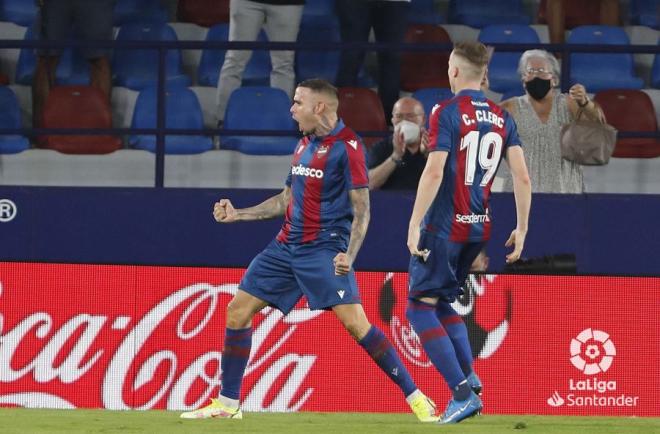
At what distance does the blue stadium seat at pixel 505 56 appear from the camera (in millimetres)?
12180

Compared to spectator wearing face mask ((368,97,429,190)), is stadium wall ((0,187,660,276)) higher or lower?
lower

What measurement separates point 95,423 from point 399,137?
297 cm

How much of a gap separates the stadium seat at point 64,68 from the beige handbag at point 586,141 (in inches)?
164

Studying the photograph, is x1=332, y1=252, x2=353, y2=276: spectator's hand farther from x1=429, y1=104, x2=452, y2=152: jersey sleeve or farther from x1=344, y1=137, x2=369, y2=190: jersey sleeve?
x1=429, y1=104, x2=452, y2=152: jersey sleeve

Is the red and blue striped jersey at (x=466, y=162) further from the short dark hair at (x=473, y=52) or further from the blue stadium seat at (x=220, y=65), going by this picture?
the blue stadium seat at (x=220, y=65)

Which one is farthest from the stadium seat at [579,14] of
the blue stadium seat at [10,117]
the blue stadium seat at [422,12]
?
the blue stadium seat at [10,117]

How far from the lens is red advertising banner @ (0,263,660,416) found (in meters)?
9.68

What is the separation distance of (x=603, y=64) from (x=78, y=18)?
4174 mm

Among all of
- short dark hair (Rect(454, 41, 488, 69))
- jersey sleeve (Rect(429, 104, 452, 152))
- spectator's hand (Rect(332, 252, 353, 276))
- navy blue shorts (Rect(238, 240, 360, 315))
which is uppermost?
short dark hair (Rect(454, 41, 488, 69))

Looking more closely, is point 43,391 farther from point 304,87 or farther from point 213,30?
point 213,30

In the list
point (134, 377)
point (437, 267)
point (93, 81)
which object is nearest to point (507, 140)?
point (437, 267)

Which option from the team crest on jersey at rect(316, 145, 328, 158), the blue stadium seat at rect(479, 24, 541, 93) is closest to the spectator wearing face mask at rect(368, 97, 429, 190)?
the blue stadium seat at rect(479, 24, 541, 93)

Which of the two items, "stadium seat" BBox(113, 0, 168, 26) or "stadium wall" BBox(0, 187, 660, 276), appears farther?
"stadium seat" BBox(113, 0, 168, 26)

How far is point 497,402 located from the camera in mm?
9688
